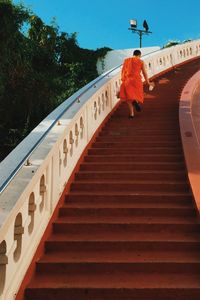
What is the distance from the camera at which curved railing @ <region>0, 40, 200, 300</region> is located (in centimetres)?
316

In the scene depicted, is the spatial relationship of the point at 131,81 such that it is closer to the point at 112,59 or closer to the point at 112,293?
the point at 112,293

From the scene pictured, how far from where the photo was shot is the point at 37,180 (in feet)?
12.7

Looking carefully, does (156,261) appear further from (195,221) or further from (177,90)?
(177,90)

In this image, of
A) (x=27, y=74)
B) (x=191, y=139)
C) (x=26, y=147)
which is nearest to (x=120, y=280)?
(x=26, y=147)

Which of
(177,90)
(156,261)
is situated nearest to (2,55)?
(177,90)

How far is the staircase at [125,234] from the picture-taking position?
11.5 feet

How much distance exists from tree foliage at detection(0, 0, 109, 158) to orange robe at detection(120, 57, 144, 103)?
8.10 m

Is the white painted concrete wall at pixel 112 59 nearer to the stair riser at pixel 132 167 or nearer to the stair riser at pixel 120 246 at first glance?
the stair riser at pixel 132 167

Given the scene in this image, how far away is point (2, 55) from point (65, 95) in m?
4.36

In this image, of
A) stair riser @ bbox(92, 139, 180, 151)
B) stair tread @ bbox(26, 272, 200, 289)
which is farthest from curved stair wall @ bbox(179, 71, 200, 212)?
stair tread @ bbox(26, 272, 200, 289)

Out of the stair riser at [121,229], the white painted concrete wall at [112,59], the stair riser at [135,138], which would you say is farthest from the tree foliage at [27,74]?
the stair riser at [121,229]

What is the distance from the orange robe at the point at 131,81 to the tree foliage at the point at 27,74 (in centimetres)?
810

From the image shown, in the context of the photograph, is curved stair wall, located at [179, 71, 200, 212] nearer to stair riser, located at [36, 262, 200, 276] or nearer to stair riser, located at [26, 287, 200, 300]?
stair riser, located at [36, 262, 200, 276]

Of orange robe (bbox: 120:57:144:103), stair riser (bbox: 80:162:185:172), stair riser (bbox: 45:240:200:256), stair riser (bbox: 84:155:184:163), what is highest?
orange robe (bbox: 120:57:144:103)
